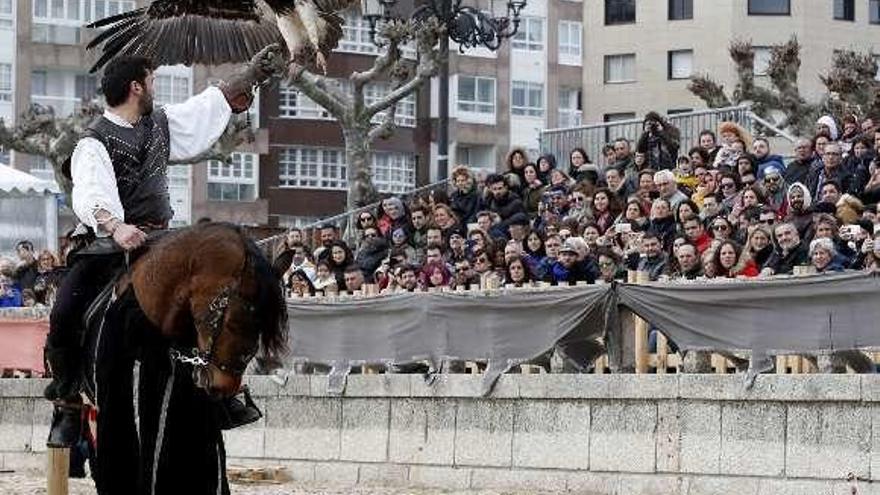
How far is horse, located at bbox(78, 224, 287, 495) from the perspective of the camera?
32.8 ft

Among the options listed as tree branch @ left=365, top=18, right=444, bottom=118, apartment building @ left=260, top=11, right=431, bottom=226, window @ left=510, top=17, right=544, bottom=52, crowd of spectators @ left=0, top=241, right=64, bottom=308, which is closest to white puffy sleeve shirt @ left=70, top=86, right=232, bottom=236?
crowd of spectators @ left=0, top=241, right=64, bottom=308

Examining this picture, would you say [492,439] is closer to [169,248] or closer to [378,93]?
[169,248]

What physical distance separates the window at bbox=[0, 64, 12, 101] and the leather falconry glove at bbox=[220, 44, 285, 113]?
57.2 metres

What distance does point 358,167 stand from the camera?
1430 inches

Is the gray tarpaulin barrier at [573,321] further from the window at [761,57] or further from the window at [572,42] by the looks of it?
the window at [572,42]

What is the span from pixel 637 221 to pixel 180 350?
997 cm

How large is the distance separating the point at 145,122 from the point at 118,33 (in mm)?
4799

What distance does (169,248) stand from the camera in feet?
34.1

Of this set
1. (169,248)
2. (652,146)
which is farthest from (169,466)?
(652,146)

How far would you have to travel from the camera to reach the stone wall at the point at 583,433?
1519 cm

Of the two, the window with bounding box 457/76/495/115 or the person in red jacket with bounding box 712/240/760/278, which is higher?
the window with bounding box 457/76/495/115

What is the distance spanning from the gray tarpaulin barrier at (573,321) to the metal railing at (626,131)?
7.14m

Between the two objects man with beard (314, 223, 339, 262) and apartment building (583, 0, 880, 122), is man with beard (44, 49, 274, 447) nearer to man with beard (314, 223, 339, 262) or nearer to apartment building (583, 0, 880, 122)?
man with beard (314, 223, 339, 262)

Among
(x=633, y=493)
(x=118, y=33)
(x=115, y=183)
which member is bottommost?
(x=633, y=493)
